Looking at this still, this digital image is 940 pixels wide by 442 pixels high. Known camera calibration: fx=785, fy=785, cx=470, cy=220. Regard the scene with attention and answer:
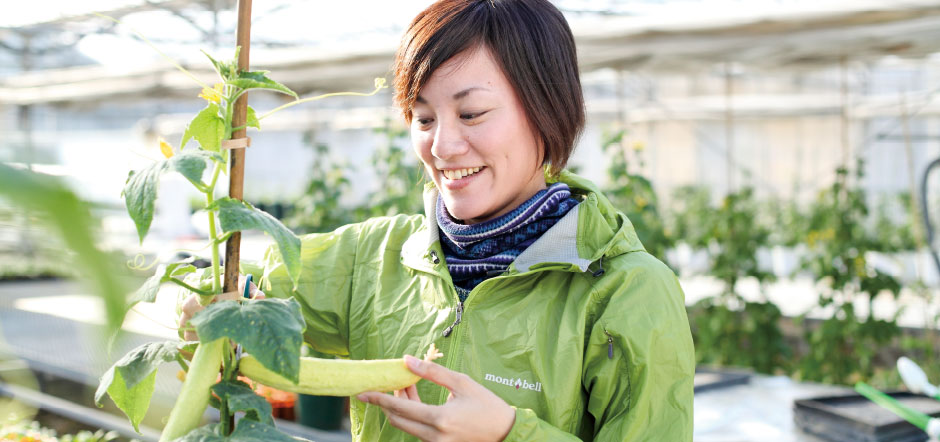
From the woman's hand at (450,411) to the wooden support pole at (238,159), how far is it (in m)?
0.22

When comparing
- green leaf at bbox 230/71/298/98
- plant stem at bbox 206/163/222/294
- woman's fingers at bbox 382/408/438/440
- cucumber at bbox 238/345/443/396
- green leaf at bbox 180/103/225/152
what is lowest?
woman's fingers at bbox 382/408/438/440

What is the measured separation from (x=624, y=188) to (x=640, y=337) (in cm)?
311

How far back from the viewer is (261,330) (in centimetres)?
84

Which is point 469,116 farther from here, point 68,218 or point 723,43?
point 723,43

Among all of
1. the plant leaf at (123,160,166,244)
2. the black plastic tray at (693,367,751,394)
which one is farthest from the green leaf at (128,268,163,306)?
the black plastic tray at (693,367,751,394)

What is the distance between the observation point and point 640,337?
44.6 inches

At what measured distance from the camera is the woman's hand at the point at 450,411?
0.99m

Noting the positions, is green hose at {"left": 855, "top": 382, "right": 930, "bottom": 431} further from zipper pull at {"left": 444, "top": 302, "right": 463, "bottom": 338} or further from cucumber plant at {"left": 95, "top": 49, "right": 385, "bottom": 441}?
cucumber plant at {"left": 95, "top": 49, "right": 385, "bottom": 441}

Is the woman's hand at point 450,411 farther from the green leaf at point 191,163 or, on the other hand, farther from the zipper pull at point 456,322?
the green leaf at point 191,163

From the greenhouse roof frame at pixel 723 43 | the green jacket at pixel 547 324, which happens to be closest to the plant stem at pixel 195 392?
the green jacket at pixel 547 324

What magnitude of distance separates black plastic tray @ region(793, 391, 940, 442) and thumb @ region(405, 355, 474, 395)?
1.78 m

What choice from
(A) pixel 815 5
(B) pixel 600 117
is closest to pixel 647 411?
(A) pixel 815 5

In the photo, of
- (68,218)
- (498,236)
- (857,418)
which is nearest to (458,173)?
(498,236)

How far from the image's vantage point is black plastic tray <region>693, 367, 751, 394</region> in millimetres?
3258
